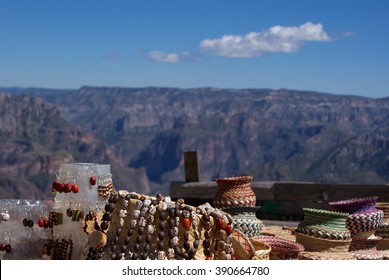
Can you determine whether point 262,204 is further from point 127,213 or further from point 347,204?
point 127,213

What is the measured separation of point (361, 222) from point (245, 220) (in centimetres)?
117

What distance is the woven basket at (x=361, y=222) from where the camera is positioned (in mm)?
5820

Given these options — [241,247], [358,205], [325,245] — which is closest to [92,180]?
[241,247]

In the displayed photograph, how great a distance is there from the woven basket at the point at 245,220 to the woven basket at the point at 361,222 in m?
0.91

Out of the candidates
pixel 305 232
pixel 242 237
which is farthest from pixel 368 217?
pixel 242 237

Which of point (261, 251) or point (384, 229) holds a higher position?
point (261, 251)

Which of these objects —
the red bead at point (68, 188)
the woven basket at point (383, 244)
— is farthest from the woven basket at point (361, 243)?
the red bead at point (68, 188)

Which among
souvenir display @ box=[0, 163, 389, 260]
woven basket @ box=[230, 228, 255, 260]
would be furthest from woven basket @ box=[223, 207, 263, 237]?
woven basket @ box=[230, 228, 255, 260]

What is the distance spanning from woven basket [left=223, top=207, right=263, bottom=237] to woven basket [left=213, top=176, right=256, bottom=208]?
1.22 feet

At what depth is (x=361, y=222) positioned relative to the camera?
19.1ft

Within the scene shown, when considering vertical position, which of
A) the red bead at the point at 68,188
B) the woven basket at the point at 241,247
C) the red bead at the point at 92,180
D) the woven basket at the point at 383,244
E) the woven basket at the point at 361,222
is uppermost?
the red bead at the point at 92,180

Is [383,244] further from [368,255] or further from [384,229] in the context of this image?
[368,255]

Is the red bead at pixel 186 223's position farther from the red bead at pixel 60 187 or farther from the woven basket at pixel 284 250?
the woven basket at pixel 284 250

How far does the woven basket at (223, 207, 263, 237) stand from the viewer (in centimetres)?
564
